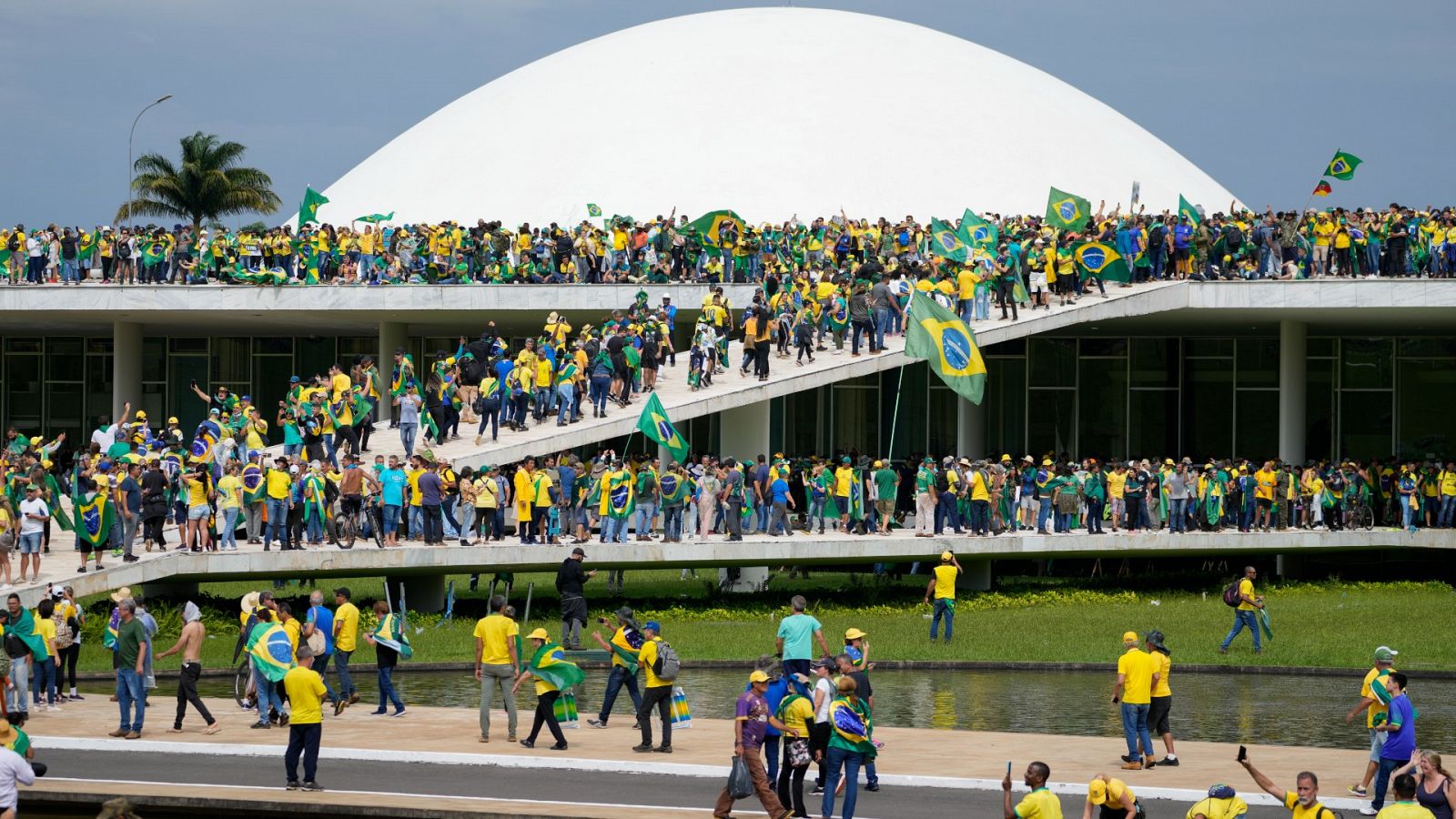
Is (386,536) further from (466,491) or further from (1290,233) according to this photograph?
(1290,233)

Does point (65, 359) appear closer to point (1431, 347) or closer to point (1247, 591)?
point (1431, 347)

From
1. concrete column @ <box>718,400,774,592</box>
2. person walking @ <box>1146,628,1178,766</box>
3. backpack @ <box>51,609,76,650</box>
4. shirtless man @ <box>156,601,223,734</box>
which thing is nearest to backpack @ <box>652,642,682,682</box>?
person walking @ <box>1146,628,1178,766</box>

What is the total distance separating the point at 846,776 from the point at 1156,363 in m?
28.9

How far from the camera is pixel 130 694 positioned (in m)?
16.2

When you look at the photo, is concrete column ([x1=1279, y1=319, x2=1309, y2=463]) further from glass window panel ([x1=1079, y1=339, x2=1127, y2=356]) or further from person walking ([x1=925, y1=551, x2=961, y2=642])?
person walking ([x1=925, y1=551, x2=961, y2=642])

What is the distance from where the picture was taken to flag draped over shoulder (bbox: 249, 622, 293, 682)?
1600 centimetres

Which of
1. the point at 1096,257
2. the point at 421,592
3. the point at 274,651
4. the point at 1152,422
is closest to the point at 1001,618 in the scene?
the point at 1096,257

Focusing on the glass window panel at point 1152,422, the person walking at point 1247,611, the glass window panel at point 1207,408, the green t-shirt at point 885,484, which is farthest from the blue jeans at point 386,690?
the glass window panel at point 1207,408

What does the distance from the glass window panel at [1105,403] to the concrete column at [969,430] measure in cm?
279

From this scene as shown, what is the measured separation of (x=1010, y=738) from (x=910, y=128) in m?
32.9

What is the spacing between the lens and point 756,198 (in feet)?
147

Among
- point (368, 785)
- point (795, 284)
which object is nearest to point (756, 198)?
point (795, 284)

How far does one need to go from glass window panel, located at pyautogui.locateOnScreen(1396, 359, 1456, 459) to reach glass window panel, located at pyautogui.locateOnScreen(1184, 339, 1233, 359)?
354 cm

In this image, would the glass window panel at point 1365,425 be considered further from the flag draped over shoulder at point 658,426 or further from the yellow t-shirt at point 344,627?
the yellow t-shirt at point 344,627
